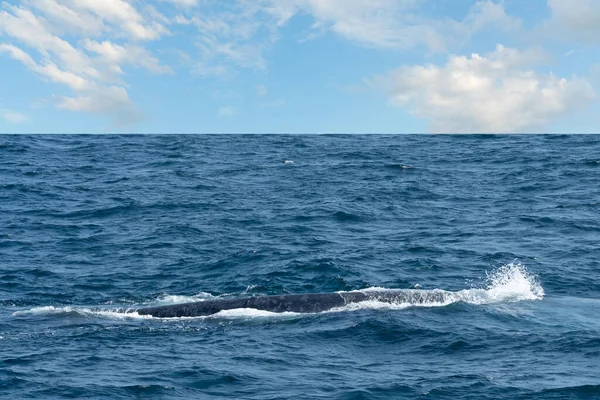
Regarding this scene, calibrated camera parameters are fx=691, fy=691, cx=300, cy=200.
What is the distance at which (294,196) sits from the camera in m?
54.9

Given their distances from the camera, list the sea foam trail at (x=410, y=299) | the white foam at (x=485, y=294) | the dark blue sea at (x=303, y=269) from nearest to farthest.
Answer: the dark blue sea at (x=303, y=269), the sea foam trail at (x=410, y=299), the white foam at (x=485, y=294)

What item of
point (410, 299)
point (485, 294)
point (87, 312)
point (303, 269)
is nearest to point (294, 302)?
point (410, 299)

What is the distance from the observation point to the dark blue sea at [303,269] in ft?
66.4

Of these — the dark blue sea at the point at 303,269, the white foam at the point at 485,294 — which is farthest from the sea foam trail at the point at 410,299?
the dark blue sea at the point at 303,269

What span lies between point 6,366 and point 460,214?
113 feet

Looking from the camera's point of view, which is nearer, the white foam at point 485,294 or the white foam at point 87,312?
the white foam at point 87,312

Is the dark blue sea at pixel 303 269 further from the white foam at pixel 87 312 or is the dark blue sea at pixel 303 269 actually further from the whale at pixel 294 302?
the whale at pixel 294 302

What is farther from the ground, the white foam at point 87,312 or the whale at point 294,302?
the whale at point 294,302

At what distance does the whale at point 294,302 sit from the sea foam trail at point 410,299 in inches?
1.7

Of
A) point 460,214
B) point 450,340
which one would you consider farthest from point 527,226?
point 450,340

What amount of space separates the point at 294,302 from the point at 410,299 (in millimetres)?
4970

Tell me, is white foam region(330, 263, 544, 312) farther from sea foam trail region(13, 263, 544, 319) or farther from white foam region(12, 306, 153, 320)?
white foam region(12, 306, 153, 320)

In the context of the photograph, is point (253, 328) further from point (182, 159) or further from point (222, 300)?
point (182, 159)

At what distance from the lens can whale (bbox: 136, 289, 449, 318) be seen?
28155 mm
